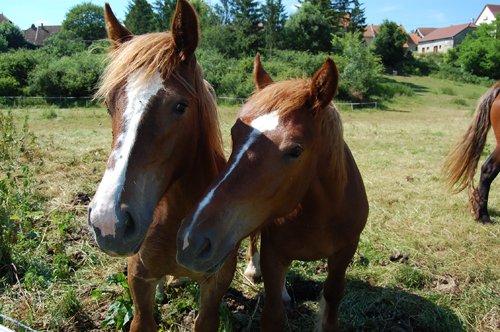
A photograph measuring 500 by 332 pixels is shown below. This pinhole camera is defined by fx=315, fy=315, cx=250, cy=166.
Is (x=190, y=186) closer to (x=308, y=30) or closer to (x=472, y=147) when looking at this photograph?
(x=472, y=147)

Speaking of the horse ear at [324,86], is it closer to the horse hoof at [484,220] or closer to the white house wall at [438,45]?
the horse hoof at [484,220]

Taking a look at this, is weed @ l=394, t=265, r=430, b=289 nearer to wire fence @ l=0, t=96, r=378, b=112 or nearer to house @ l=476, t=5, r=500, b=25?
wire fence @ l=0, t=96, r=378, b=112

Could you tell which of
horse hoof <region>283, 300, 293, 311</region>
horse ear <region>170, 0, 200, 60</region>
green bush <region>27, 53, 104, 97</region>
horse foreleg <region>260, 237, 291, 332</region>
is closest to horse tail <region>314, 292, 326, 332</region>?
horse hoof <region>283, 300, 293, 311</region>

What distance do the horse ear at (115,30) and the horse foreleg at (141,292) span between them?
140cm

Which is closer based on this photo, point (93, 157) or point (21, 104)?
point (93, 157)

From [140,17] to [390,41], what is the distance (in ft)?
114

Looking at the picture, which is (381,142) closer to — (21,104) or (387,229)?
(387,229)

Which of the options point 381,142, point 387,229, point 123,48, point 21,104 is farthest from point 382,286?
point 21,104

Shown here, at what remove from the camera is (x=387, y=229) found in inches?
180

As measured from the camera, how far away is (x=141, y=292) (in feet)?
6.94

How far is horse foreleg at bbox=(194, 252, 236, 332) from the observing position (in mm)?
2178

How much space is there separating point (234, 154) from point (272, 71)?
27309 mm

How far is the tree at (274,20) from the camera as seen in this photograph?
1628 inches

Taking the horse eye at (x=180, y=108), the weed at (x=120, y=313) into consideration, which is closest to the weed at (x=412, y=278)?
the weed at (x=120, y=313)
